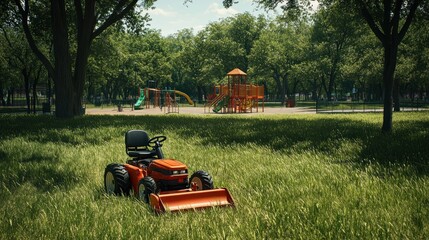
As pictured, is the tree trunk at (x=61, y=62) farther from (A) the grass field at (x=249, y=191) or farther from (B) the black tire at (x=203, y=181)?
(B) the black tire at (x=203, y=181)

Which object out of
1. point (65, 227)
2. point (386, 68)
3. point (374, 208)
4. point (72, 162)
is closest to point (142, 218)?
point (65, 227)

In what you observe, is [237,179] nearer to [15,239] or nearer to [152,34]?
[15,239]

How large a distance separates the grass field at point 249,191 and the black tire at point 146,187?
0.14 meters

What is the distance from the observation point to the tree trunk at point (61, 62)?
19.6m

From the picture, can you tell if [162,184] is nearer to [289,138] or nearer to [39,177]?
[39,177]

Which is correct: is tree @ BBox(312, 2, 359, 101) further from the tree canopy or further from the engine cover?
the engine cover

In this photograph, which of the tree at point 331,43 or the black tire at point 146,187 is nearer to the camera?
the black tire at point 146,187

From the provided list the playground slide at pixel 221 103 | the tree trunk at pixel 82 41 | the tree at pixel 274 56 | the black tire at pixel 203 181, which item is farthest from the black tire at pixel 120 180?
the tree at pixel 274 56

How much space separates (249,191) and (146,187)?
1.70 metres

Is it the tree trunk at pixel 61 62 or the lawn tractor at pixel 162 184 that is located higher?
the tree trunk at pixel 61 62

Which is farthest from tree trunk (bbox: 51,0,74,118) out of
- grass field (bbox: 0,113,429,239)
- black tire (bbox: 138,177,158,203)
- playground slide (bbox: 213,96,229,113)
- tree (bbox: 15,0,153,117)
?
playground slide (bbox: 213,96,229,113)

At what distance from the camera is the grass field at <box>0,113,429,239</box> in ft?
14.4

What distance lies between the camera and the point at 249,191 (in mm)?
6367

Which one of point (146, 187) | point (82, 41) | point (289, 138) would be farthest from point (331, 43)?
point (146, 187)
